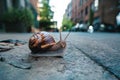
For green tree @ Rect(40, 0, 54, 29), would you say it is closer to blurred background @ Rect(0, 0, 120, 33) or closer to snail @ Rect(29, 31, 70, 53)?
blurred background @ Rect(0, 0, 120, 33)

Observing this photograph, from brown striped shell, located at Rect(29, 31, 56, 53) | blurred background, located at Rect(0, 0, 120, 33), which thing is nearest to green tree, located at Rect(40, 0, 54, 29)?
blurred background, located at Rect(0, 0, 120, 33)

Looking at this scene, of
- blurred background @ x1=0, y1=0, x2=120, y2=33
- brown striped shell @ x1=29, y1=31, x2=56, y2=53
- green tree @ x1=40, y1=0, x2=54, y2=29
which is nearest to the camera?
brown striped shell @ x1=29, y1=31, x2=56, y2=53

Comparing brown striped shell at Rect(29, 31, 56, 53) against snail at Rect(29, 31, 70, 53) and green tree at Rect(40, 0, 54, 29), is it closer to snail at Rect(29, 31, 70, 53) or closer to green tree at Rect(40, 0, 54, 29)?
snail at Rect(29, 31, 70, 53)

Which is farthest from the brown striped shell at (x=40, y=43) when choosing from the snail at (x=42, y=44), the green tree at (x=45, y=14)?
the green tree at (x=45, y=14)

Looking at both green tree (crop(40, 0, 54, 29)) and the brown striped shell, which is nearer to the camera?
the brown striped shell

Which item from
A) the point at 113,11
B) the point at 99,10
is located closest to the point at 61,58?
the point at 113,11

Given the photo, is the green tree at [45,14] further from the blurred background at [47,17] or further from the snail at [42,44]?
the snail at [42,44]

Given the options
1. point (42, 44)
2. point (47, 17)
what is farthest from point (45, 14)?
point (42, 44)

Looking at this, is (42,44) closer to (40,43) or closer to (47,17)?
(40,43)

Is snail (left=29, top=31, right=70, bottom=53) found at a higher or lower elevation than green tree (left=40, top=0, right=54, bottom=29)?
lower

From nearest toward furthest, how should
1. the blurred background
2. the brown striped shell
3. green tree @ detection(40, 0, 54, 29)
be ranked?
the brown striped shell < the blurred background < green tree @ detection(40, 0, 54, 29)
